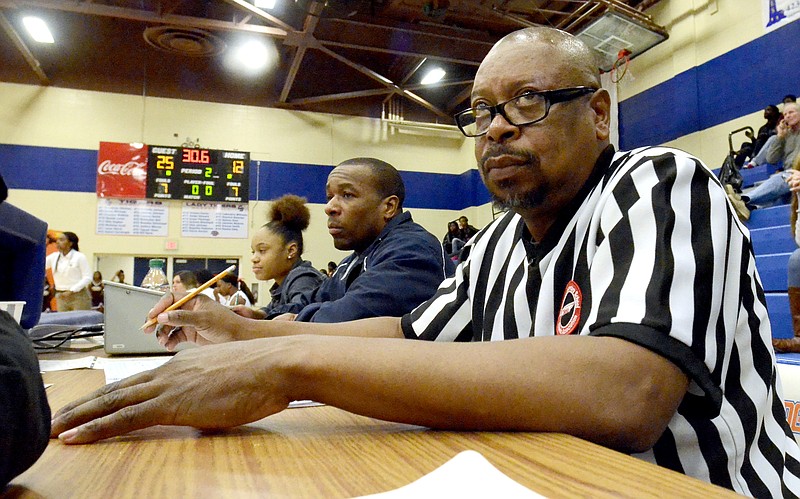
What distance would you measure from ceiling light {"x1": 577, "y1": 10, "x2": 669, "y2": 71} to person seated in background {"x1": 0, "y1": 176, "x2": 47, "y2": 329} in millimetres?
5630

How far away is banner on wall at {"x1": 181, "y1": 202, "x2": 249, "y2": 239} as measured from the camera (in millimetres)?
8258

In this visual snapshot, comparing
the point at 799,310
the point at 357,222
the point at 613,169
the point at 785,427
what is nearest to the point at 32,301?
the point at 357,222

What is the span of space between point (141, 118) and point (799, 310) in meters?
8.26

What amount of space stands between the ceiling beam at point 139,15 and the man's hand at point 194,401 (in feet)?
23.4

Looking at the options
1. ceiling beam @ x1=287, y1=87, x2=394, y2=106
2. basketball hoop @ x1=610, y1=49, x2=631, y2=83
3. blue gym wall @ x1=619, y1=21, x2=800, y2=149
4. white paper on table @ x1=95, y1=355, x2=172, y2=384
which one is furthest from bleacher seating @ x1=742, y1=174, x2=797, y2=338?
ceiling beam @ x1=287, y1=87, x2=394, y2=106

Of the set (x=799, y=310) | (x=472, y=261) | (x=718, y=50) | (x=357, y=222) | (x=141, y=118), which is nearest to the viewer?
(x=472, y=261)

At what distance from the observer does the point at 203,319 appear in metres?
1.24

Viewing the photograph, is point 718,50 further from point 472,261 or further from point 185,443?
point 185,443

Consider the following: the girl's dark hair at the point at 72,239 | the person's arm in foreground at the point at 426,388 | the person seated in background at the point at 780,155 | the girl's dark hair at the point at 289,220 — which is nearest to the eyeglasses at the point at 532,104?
the person's arm in foreground at the point at 426,388

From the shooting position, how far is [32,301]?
169cm

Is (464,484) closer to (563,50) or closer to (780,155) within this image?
(563,50)

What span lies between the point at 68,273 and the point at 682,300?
7638 mm

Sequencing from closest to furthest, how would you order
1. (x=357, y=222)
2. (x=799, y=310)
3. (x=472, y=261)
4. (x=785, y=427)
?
1. (x=785, y=427)
2. (x=472, y=261)
3. (x=357, y=222)
4. (x=799, y=310)

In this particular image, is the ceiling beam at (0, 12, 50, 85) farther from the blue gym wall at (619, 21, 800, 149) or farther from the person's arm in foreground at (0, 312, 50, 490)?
the person's arm in foreground at (0, 312, 50, 490)
